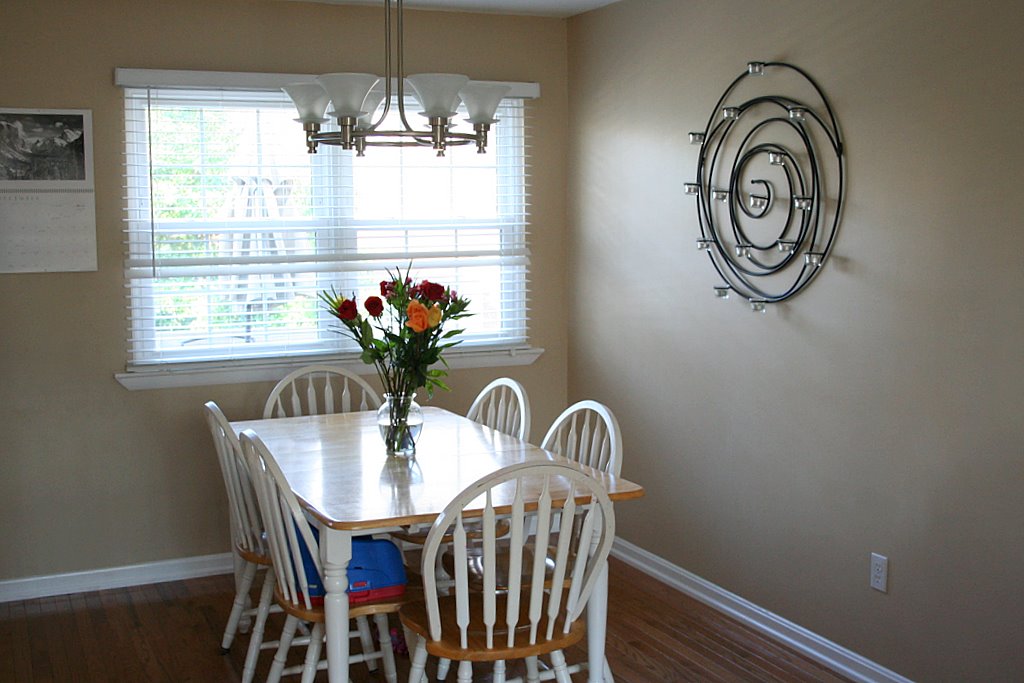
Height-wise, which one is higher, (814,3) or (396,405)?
(814,3)

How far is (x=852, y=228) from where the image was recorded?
10.7 feet

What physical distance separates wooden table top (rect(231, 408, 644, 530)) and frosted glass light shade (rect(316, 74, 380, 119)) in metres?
1.00

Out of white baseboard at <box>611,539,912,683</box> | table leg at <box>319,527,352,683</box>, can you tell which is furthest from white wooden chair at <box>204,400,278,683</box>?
white baseboard at <box>611,539,912,683</box>

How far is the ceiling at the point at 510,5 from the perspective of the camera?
4406mm

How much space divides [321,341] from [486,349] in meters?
0.74

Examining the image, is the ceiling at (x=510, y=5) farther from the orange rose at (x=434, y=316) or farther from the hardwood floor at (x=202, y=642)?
the hardwood floor at (x=202, y=642)

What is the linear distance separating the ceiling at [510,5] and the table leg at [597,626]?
260 cm

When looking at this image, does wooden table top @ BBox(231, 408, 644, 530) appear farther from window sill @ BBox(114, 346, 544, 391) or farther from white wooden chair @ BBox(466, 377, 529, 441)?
window sill @ BBox(114, 346, 544, 391)

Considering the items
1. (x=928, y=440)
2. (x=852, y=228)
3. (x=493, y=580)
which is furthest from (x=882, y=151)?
(x=493, y=580)

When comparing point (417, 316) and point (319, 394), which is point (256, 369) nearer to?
point (319, 394)

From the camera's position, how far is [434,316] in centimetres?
308

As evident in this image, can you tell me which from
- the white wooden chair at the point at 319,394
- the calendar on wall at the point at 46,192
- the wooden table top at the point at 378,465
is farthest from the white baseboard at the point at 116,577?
the calendar on wall at the point at 46,192

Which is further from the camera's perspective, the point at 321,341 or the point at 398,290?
the point at 321,341

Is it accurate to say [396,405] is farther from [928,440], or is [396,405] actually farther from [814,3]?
[814,3]
